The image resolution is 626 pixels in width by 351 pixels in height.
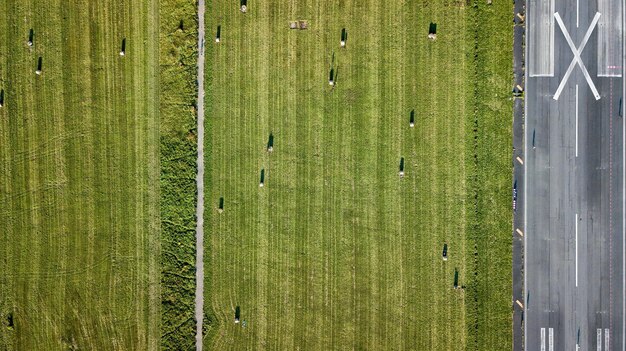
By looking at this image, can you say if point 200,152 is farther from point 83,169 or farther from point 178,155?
point 83,169

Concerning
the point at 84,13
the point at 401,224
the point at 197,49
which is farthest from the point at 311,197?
the point at 84,13

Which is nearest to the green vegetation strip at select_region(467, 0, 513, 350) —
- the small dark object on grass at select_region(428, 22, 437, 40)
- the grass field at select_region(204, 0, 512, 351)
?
the grass field at select_region(204, 0, 512, 351)

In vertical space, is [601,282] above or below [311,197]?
below

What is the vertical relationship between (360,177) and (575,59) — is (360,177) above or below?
below

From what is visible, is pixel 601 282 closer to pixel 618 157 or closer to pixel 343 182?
pixel 618 157

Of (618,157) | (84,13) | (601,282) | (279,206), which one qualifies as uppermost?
(84,13)

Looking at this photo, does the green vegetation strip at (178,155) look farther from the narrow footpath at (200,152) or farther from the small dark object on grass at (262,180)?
the small dark object on grass at (262,180)

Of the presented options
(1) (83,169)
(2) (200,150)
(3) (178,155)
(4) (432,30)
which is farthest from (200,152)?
(4) (432,30)
